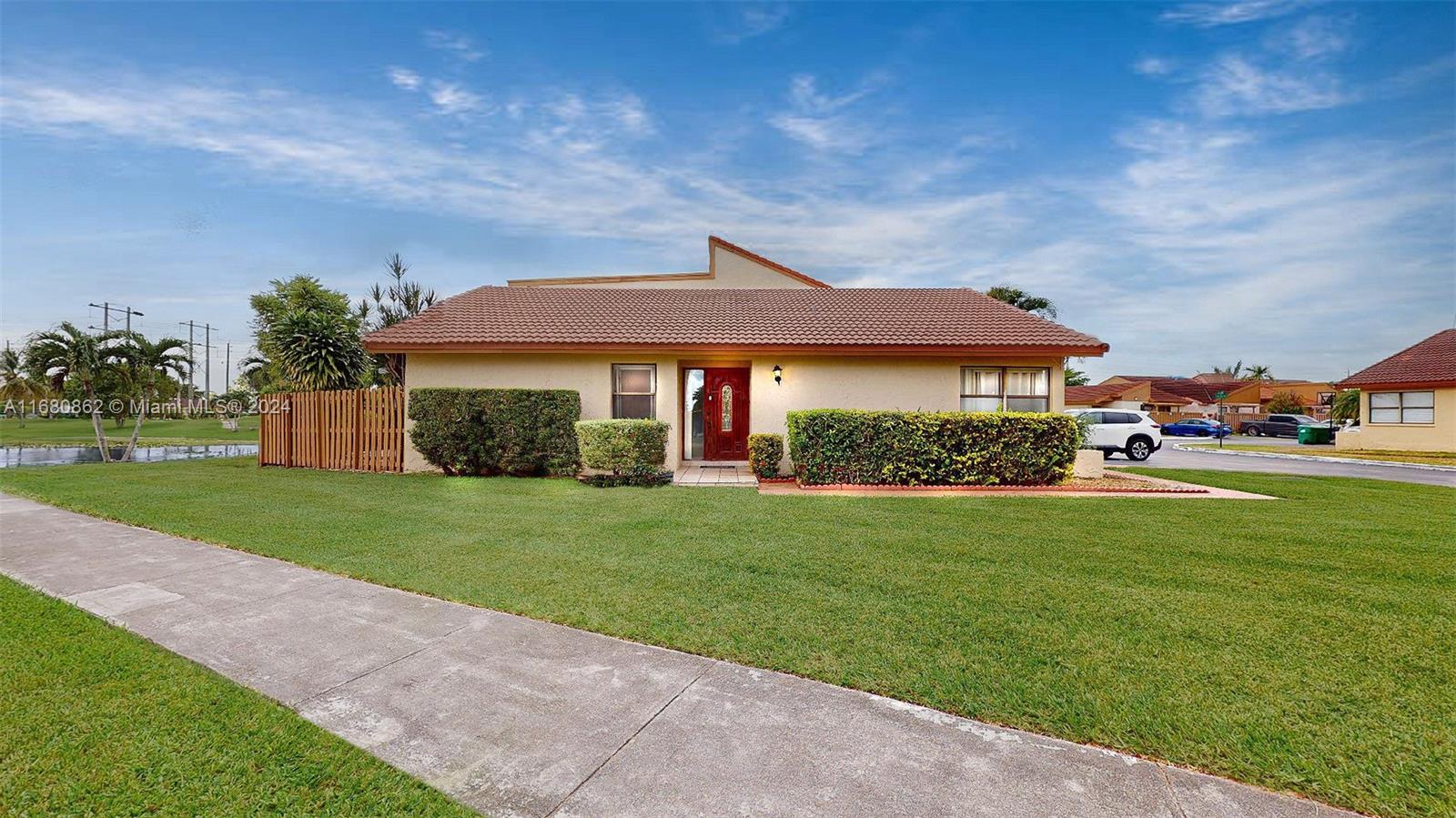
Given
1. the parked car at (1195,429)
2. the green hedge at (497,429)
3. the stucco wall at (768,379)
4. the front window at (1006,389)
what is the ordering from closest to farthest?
1. the green hedge at (497,429)
2. the stucco wall at (768,379)
3. the front window at (1006,389)
4. the parked car at (1195,429)

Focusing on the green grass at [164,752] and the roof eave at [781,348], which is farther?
the roof eave at [781,348]

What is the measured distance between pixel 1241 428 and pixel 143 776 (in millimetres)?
57190

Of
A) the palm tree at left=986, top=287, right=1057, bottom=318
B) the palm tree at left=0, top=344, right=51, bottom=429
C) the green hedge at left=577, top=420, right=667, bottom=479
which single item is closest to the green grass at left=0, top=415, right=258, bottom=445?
the palm tree at left=0, top=344, right=51, bottom=429

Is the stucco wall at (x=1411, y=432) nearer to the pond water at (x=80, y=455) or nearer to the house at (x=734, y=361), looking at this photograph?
the house at (x=734, y=361)

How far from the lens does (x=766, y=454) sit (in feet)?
36.8

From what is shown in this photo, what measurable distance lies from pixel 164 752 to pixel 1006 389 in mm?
13401

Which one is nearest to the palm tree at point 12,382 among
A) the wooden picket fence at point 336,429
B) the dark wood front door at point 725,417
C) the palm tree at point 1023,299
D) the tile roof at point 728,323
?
the wooden picket fence at point 336,429

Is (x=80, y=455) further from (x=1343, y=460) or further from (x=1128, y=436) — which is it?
(x=1343, y=460)

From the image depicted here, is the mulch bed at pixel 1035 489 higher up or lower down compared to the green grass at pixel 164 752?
lower down

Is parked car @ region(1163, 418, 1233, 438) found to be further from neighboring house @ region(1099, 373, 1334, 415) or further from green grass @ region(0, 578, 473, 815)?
green grass @ region(0, 578, 473, 815)

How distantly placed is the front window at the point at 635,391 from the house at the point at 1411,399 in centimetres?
2854

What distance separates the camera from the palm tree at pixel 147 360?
47.3 ft

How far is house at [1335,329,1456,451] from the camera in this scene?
2059 cm

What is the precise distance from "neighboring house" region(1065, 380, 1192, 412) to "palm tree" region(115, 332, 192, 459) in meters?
57.7
